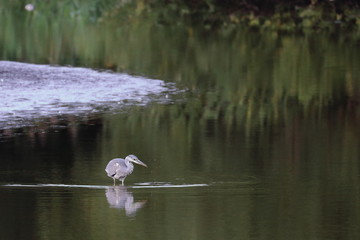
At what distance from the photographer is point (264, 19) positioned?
31.0 metres

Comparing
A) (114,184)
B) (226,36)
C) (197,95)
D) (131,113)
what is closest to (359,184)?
(114,184)

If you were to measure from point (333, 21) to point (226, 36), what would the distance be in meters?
4.59

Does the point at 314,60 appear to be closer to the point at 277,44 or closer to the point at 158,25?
the point at 277,44

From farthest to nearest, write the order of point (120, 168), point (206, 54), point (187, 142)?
point (206, 54), point (187, 142), point (120, 168)

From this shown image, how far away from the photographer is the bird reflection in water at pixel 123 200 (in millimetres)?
9549

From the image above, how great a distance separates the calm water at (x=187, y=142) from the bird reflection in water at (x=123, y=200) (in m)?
0.02

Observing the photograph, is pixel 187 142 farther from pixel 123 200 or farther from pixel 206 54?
pixel 206 54

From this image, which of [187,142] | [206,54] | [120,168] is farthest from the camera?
[206,54]

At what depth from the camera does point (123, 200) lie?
9.93 meters

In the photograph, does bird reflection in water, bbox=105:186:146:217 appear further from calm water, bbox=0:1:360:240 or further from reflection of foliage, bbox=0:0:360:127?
reflection of foliage, bbox=0:0:360:127

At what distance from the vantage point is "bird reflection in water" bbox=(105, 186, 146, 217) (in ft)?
31.3

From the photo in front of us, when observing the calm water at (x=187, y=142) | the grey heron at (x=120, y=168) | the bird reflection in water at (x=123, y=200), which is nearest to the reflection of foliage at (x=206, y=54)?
the calm water at (x=187, y=142)

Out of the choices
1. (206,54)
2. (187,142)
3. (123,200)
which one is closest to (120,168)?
(123,200)

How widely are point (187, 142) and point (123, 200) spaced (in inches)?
134
